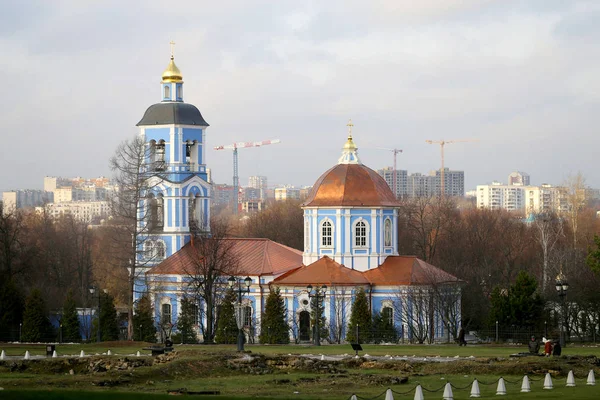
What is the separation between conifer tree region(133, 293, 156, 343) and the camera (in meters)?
61.3

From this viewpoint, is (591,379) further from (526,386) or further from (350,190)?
(350,190)

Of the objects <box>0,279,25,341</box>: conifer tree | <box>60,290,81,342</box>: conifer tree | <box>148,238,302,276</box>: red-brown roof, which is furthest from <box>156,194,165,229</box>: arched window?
<box>0,279,25,341</box>: conifer tree

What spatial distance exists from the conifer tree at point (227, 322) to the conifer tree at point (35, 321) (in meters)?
8.60

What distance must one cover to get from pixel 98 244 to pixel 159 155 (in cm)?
4445

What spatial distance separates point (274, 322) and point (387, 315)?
5.99 meters

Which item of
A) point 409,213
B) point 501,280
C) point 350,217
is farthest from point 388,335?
point 409,213

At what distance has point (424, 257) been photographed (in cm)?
9025

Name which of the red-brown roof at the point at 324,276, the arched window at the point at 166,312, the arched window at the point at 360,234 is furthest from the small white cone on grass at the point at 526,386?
the arched window at the point at 166,312

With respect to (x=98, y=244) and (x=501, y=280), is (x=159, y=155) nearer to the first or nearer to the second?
(x=501, y=280)

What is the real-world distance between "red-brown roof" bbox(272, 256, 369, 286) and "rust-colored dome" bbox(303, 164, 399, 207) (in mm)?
3164

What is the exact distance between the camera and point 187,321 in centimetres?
6241

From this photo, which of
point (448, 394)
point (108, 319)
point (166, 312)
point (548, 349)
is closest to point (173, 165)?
point (166, 312)

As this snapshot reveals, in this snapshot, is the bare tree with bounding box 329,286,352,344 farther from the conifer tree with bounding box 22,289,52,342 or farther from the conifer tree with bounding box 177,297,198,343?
the conifer tree with bounding box 22,289,52,342

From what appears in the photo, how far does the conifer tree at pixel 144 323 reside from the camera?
61312mm
